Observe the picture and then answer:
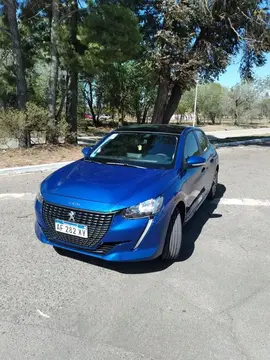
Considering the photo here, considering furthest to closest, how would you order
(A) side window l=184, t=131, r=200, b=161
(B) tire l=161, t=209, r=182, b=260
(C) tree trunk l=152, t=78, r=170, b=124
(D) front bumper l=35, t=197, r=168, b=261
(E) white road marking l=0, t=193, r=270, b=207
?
(C) tree trunk l=152, t=78, r=170, b=124 → (E) white road marking l=0, t=193, r=270, b=207 → (A) side window l=184, t=131, r=200, b=161 → (B) tire l=161, t=209, r=182, b=260 → (D) front bumper l=35, t=197, r=168, b=261

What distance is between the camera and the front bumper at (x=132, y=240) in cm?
309

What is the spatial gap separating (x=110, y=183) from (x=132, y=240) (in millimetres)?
676

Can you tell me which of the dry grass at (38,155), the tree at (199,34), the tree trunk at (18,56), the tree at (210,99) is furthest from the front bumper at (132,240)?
the tree at (210,99)

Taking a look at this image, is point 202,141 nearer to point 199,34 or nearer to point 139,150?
point 139,150

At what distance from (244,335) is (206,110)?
50337 millimetres

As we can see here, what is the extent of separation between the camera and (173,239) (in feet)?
11.7

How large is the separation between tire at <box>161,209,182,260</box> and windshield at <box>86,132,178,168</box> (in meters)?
0.72

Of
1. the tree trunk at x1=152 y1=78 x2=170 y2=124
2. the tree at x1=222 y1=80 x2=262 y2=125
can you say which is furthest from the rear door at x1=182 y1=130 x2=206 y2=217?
the tree at x1=222 y1=80 x2=262 y2=125

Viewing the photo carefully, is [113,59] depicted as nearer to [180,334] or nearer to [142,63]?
[142,63]

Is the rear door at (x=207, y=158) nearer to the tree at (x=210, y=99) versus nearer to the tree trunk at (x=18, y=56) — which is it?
the tree trunk at (x=18, y=56)

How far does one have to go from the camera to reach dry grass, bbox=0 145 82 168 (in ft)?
29.5

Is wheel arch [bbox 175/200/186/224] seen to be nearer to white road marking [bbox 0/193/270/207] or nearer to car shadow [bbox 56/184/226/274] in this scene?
car shadow [bbox 56/184/226/274]

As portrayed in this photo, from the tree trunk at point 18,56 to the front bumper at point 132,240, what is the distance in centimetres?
773

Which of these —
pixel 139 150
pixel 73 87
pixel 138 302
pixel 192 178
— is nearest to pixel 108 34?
pixel 73 87
